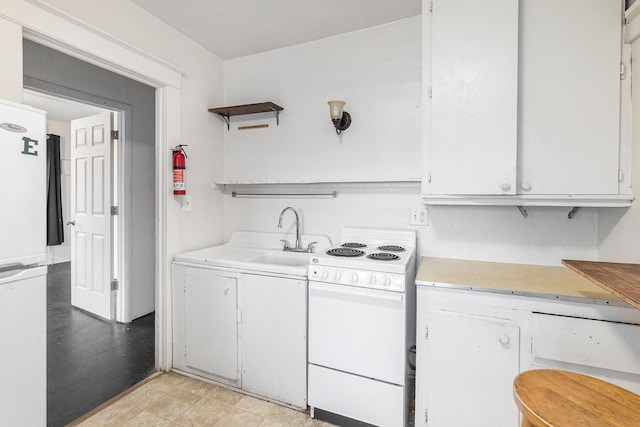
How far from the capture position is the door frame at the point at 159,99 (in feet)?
5.60

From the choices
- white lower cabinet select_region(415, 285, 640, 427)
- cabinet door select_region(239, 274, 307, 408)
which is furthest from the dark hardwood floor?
white lower cabinet select_region(415, 285, 640, 427)

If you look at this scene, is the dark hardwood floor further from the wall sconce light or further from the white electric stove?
the wall sconce light

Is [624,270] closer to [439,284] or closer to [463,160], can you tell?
[439,284]

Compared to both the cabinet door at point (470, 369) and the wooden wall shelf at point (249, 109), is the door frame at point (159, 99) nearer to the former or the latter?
the wooden wall shelf at point (249, 109)

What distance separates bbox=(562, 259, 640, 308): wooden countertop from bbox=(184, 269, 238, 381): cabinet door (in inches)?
72.0

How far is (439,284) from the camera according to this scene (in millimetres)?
1534

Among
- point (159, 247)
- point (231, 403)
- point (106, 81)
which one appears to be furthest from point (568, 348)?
point (106, 81)

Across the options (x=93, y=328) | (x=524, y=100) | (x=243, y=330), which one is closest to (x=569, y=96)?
(x=524, y=100)

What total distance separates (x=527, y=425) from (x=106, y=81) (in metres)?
3.79

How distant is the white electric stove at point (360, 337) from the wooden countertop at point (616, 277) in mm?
730

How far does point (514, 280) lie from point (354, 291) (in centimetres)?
82

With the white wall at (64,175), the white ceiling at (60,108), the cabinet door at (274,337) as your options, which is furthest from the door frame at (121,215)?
the white wall at (64,175)

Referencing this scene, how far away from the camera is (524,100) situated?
1.60m

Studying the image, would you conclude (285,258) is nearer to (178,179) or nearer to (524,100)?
(178,179)
